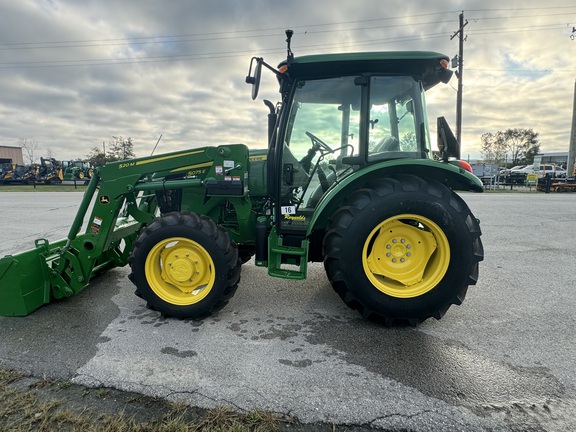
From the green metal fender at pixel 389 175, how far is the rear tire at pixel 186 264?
2.74 ft

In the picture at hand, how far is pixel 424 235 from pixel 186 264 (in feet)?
7.12

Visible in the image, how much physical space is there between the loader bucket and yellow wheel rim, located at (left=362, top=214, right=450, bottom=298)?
10.2 feet

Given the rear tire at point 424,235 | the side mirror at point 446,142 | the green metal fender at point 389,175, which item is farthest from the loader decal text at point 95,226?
the side mirror at point 446,142

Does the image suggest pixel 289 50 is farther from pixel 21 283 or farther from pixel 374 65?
pixel 21 283

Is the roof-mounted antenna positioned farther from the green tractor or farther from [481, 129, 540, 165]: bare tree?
[481, 129, 540, 165]: bare tree

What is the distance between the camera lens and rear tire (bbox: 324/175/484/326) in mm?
2877

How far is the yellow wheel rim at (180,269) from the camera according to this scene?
3215mm

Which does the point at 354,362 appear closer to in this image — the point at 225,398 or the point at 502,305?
the point at 225,398

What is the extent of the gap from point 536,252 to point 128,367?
6.30m

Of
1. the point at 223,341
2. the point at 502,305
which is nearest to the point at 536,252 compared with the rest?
the point at 502,305

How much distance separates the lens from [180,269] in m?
3.24

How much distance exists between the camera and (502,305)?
3598 millimetres

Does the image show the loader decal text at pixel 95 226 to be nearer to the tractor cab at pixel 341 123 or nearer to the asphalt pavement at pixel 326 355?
the asphalt pavement at pixel 326 355

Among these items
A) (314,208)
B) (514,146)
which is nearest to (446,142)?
(314,208)
